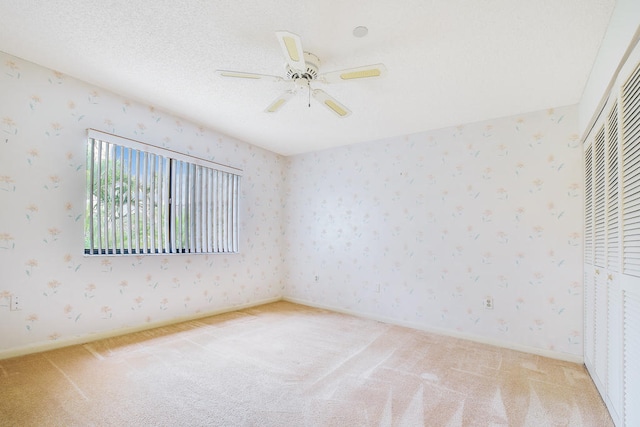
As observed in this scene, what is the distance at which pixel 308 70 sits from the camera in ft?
6.78

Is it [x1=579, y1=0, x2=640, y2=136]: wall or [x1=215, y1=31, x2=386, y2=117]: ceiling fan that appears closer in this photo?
[x1=579, y1=0, x2=640, y2=136]: wall

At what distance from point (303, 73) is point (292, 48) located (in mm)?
411

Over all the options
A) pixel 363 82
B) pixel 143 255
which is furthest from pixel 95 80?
pixel 363 82

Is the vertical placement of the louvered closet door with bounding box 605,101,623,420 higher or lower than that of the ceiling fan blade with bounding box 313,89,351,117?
lower

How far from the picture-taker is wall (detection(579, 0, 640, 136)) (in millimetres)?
1415

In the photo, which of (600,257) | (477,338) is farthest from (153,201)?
A: (600,257)

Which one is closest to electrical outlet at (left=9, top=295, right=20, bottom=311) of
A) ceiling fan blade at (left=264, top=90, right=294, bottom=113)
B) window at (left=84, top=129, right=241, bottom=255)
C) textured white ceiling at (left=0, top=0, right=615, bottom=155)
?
window at (left=84, top=129, right=241, bottom=255)

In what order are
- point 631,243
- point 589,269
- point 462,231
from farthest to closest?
point 462,231, point 589,269, point 631,243

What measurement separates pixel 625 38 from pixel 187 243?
387 centimetres

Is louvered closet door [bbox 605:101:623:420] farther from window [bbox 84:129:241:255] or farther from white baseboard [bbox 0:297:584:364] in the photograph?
window [bbox 84:129:241:255]

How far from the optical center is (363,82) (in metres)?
2.46

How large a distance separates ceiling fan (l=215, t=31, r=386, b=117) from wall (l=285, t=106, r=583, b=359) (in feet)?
5.49

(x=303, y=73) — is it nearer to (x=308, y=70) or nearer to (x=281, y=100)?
(x=308, y=70)

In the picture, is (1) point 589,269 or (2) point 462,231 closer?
(1) point 589,269
